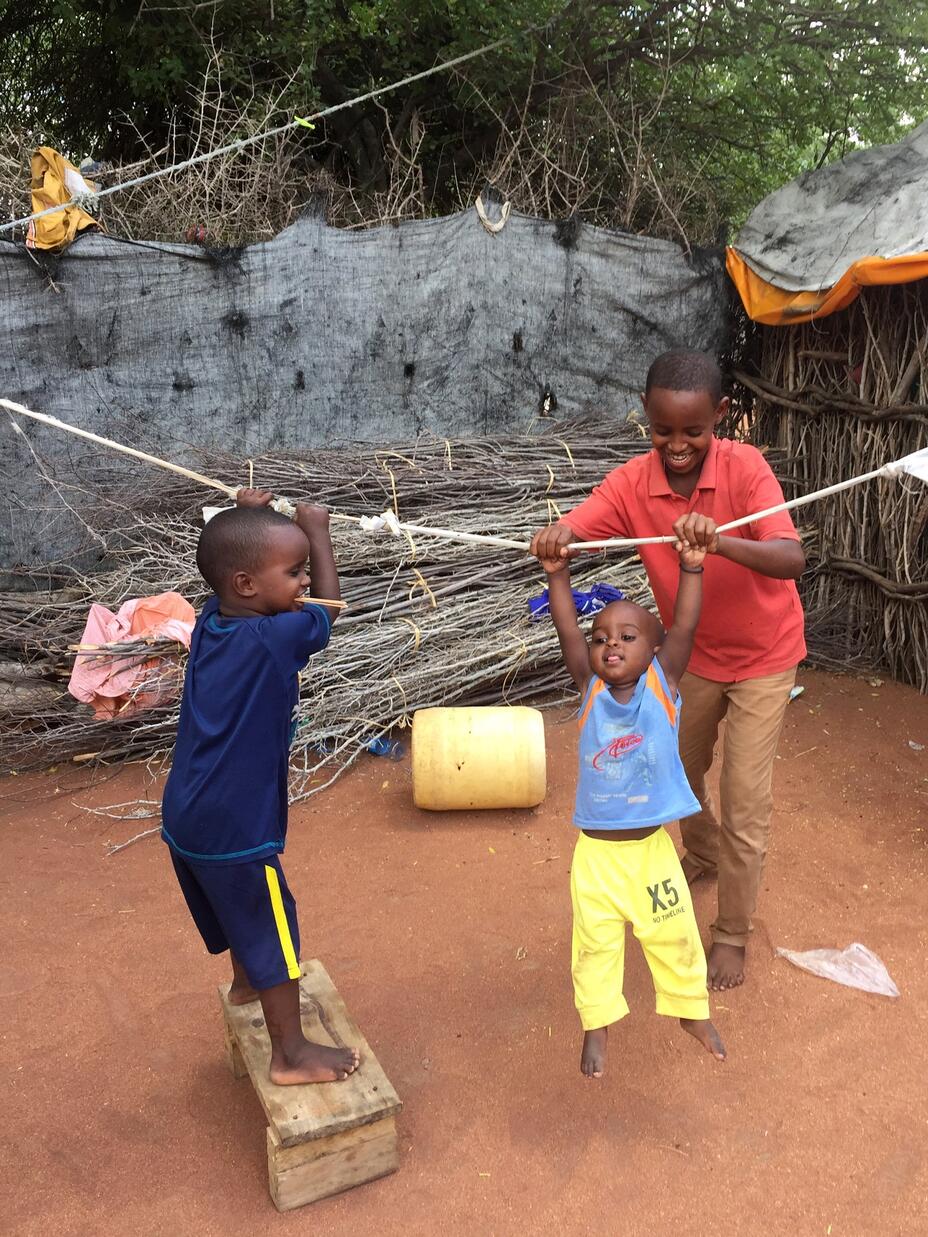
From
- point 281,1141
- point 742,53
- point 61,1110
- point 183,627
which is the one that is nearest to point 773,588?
point 281,1141

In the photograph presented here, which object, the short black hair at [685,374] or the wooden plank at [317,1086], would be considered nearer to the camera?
the wooden plank at [317,1086]

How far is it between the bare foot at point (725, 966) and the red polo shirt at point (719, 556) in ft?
2.90

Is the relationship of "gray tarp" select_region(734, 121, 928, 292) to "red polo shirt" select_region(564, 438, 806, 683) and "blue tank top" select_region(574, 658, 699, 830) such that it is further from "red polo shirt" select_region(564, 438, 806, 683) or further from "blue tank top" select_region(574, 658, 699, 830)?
"blue tank top" select_region(574, 658, 699, 830)

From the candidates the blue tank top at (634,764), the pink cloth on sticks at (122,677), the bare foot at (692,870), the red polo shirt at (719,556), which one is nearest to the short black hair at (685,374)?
the red polo shirt at (719,556)

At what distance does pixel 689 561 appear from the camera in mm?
2344

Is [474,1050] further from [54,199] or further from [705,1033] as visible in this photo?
[54,199]

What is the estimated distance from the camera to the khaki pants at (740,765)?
9.41ft

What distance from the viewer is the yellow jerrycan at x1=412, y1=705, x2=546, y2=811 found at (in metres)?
4.16

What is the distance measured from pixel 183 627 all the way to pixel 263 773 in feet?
9.15

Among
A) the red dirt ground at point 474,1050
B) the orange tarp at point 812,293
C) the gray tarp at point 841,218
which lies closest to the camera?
the red dirt ground at point 474,1050

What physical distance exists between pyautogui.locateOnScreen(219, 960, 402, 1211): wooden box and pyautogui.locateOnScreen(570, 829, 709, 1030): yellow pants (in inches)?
21.8

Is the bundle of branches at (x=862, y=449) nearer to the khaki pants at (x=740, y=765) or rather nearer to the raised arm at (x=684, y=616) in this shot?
the khaki pants at (x=740, y=765)

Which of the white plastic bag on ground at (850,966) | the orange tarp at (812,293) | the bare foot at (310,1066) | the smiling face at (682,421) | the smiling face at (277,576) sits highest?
the orange tarp at (812,293)

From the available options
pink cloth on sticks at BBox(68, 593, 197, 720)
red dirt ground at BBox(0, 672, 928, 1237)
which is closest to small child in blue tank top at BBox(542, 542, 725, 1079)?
red dirt ground at BBox(0, 672, 928, 1237)
